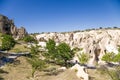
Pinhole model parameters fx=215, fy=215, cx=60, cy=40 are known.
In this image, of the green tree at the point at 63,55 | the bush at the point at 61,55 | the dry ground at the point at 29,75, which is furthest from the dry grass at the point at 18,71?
the green tree at the point at 63,55

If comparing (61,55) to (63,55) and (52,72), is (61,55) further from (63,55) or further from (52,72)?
(52,72)

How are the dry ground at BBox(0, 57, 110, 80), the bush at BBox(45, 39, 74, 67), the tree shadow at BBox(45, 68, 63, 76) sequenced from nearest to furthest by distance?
the dry ground at BBox(0, 57, 110, 80) → the tree shadow at BBox(45, 68, 63, 76) → the bush at BBox(45, 39, 74, 67)

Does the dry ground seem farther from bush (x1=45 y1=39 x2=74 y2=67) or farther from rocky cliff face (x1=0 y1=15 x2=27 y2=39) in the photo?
rocky cliff face (x1=0 y1=15 x2=27 y2=39)

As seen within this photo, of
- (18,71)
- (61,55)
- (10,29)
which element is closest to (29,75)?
(18,71)

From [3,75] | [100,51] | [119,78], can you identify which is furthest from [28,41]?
[119,78]

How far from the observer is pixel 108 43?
5517 inches

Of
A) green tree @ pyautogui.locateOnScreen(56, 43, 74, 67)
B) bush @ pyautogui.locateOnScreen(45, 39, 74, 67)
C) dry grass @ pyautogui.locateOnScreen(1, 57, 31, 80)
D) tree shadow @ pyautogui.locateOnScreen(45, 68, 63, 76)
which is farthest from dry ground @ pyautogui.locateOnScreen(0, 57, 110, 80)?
green tree @ pyautogui.locateOnScreen(56, 43, 74, 67)

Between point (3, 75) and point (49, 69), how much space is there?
17.1 m

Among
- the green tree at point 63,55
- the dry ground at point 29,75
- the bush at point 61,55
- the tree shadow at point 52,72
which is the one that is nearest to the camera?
the dry ground at point 29,75

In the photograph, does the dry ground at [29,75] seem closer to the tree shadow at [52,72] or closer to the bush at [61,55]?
the tree shadow at [52,72]

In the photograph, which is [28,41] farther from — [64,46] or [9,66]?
[9,66]

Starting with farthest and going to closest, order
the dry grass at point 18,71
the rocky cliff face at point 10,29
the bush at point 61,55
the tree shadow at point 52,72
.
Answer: the rocky cliff face at point 10,29, the bush at point 61,55, the tree shadow at point 52,72, the dry grass at point 18,71

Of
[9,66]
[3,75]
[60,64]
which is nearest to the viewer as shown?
[3,75]

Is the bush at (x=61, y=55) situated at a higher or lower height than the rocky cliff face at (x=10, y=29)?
lower
